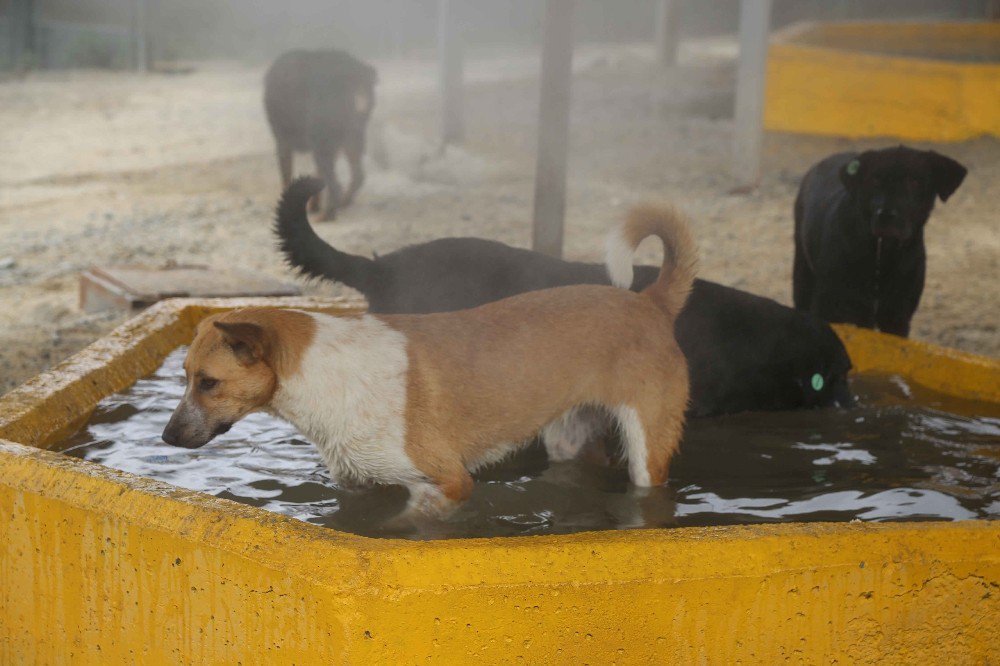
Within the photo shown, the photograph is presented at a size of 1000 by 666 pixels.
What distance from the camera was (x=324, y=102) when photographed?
33.2ft

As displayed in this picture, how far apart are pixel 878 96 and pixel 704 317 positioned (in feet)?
24.8

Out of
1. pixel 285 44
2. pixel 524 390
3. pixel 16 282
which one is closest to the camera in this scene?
pixel 524 390

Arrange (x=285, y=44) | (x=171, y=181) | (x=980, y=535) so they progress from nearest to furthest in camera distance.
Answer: (x=980, y=535) → (x=171, y=181) → (x=285, y=44)

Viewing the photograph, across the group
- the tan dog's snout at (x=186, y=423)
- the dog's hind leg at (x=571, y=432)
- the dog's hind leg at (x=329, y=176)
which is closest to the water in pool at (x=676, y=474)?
the dog's hind leg at (x=571, y=432)

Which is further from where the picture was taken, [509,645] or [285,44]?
[285,44]

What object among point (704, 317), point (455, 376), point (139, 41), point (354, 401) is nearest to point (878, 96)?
point (704, 317)

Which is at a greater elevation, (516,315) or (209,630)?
(516,315)

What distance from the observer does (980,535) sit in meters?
2.87

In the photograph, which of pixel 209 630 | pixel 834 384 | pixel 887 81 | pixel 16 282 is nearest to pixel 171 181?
pixel 16 282

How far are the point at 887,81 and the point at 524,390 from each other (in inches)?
352

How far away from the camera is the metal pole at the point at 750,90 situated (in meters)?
9.98

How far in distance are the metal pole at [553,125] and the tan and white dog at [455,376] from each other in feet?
8.00

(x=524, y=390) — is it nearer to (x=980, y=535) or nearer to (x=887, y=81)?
(x=980, y=535)

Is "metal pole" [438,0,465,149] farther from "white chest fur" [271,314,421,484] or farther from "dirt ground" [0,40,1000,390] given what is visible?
"white chest fur" [271,314,421,484]
